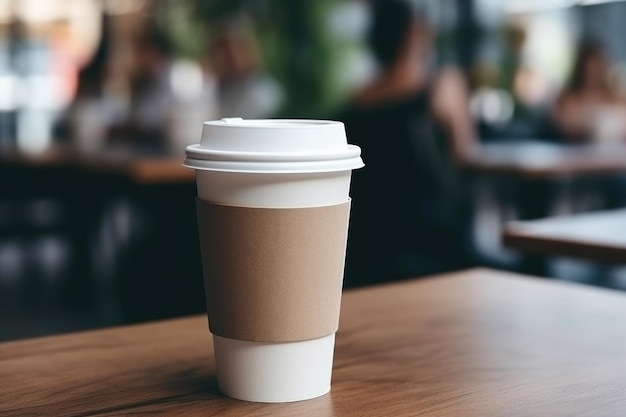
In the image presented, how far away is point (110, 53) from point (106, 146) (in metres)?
4.76

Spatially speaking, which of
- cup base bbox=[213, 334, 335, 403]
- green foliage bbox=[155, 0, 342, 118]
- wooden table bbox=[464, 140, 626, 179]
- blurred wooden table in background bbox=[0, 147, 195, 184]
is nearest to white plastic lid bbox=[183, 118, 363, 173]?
cup base bbox=[213, 334, 335, 403]

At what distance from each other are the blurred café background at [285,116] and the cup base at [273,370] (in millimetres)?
939

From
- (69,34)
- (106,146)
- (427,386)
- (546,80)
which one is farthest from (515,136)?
(427,386)

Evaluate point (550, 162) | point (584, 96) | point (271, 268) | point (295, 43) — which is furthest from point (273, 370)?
point (295, 43)

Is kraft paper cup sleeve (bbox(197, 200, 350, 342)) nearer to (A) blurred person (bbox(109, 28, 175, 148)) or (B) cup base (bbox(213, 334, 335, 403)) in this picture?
(B) cup base (bbox(213, 334, 335, 403))

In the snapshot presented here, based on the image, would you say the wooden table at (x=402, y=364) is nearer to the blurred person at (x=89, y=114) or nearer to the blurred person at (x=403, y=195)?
the blurred person at (x=403, y=195)

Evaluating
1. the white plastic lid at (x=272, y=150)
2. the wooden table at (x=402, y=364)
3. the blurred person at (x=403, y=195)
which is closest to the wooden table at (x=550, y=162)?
the blurred person at (x=403, y=195)

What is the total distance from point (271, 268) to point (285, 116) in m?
5.41

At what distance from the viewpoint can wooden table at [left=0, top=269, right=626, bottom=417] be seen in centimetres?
75

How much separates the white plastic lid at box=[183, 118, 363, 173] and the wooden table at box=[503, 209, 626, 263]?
821mm

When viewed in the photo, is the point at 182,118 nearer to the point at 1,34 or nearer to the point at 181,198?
the point at 181,198

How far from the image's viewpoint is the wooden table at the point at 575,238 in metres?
1.47

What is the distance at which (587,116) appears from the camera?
4688mm

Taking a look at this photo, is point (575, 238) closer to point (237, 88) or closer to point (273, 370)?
point (273, 370)
